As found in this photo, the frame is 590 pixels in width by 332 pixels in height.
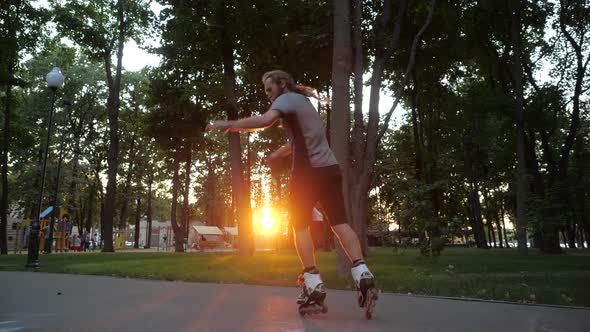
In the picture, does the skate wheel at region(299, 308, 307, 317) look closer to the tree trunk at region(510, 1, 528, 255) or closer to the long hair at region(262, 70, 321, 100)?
the long hair at region(262, 70, 321, 100)

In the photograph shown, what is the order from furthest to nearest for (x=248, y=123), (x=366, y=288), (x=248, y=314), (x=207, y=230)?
(x=207, y=230), (x=248, y=314), (x=248, y=123), (x=366, y=288)

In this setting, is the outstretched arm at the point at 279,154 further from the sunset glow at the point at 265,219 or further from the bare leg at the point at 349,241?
the sunset glow at the point at 265,219

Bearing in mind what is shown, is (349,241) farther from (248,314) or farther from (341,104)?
(341,104)

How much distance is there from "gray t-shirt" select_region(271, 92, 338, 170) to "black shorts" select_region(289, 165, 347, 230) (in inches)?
2.7

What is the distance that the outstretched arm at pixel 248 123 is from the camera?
367cm

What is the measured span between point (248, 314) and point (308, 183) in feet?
3.97

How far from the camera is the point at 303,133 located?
12.9ft

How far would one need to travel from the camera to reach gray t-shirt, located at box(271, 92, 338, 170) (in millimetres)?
3889

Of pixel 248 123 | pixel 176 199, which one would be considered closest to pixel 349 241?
pixel 248 123

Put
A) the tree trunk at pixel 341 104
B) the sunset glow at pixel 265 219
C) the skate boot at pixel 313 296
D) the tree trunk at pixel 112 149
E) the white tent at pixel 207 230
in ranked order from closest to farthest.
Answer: the skate boot at pixel 313 296, the tree trunk at pixel 341 104, the tree trunk at pixel 112 149, the white tent at pixel 207 230, the sunset glow at pixel 265 219

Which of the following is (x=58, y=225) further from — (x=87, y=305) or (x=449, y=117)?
(x=87, y=305)

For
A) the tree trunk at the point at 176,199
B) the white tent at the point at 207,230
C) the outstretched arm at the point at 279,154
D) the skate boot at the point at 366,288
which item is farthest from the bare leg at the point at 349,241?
the white tent at the point at 207,230

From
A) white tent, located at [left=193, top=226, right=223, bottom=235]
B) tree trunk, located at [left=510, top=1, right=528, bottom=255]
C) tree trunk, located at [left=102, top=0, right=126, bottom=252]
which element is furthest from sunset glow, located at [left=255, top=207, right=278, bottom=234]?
tree trunk, located at [left=510, top=1, right=528, bottom=255]

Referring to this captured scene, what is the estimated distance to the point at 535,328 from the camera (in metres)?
3.39
